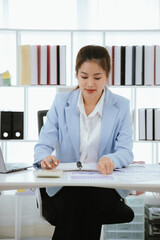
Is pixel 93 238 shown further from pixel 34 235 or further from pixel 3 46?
pixel 3 46

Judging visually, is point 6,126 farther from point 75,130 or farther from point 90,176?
point 90,176

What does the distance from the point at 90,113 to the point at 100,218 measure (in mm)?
503

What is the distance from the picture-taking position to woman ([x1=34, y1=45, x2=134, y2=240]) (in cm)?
131

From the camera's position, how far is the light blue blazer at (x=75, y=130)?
1487 millimetres

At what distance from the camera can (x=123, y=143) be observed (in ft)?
4.77

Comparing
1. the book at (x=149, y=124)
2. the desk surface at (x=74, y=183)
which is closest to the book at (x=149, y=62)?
the book at (x=149, y=124)

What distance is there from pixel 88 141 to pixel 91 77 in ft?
1.00

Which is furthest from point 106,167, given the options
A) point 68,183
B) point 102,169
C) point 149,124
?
point 149,124

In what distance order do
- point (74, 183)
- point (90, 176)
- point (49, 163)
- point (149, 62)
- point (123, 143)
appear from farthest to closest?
1. point (149, 62)
2. point (123, 143)
3. point (49, 163)
4. point (90, 176)
5. point (74, 183)

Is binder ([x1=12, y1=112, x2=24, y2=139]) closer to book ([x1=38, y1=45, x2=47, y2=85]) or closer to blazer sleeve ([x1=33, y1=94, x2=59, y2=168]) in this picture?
book ([x1=38, y1=45, x2=47, y2=85])

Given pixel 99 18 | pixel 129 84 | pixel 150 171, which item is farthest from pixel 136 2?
pixel 150 171

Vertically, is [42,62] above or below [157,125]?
above

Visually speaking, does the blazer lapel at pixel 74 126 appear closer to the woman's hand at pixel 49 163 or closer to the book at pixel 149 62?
the woman's hand at pixel 49 163

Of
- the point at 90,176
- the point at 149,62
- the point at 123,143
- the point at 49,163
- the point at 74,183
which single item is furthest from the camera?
the point at 149,62
